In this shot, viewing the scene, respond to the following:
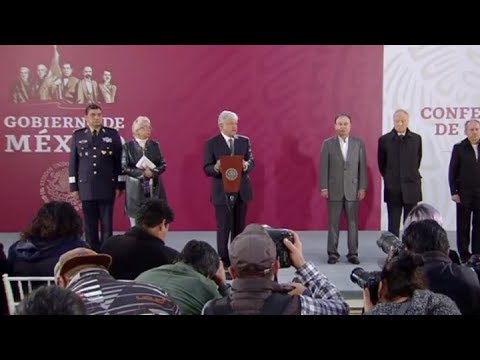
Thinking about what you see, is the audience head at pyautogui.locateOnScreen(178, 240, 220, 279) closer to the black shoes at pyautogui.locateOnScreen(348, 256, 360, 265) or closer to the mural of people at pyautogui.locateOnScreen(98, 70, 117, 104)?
the black shoes at pyautogui.locateOnScreen(348, 256, 360, 265)

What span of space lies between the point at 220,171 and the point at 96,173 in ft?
3.49

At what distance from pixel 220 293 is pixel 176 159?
5.21m

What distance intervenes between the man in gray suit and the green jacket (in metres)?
3.80

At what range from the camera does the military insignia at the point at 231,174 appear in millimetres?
6566

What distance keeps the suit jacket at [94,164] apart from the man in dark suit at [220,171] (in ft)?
2.69

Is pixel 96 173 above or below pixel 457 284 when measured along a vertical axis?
above

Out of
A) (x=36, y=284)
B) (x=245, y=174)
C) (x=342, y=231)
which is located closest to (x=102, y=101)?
(x=245, y=174)

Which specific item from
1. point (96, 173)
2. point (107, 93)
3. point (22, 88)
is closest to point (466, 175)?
point (96, 173)

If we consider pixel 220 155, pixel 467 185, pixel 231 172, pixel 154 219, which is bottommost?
pixel 154 219

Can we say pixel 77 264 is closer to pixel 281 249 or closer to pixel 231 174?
pixel 281 249

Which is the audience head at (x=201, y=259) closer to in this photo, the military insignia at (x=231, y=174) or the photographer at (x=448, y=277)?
the photographer at (x=448, y=277)

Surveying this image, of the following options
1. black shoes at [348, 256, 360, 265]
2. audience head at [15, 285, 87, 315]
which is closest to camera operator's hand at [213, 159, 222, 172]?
black shoes at [348, 256, 360, 265]

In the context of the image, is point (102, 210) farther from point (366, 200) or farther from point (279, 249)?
point (279, 249)

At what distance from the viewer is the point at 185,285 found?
301 centimetres
